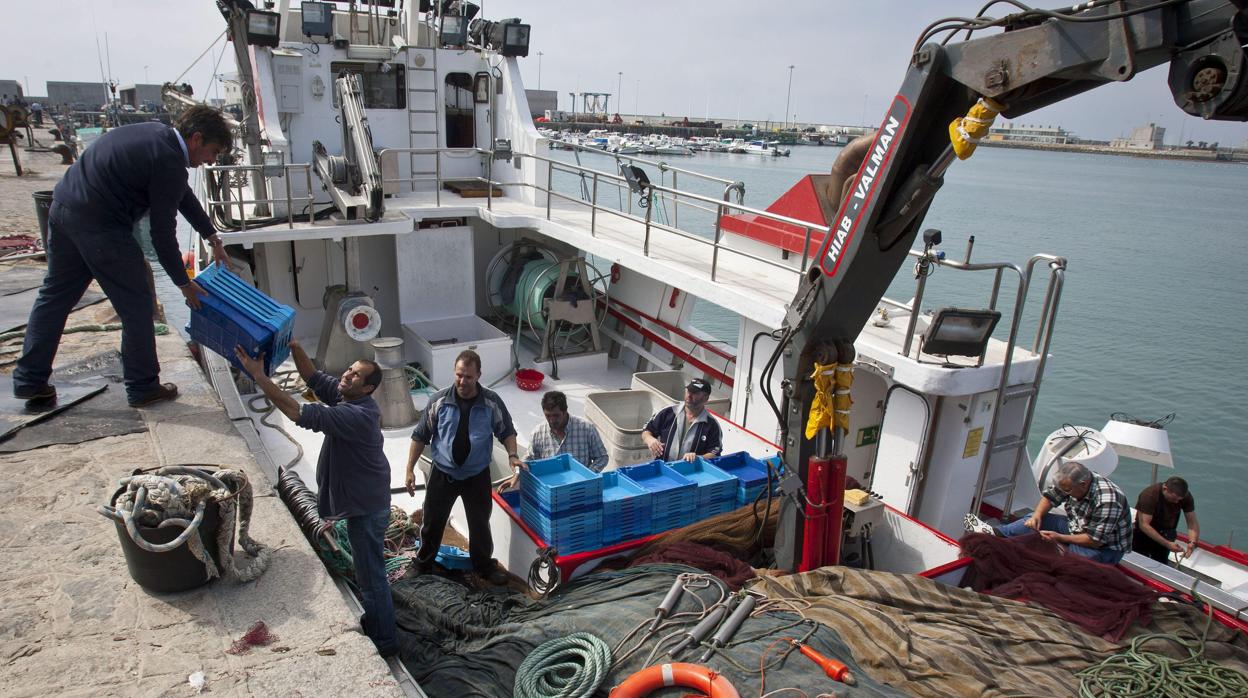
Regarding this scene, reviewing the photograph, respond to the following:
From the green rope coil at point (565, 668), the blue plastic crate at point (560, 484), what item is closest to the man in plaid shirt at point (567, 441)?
the blue plastic crate at point (560, 484)

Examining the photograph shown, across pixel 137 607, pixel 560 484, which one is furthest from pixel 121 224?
pixel 560 484

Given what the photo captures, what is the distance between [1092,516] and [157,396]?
5.64 meters

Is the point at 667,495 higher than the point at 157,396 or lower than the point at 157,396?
lower

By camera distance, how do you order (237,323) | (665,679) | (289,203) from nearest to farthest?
(665,679), (237,323), (289,203)

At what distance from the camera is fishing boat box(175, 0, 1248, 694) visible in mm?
→ 5348

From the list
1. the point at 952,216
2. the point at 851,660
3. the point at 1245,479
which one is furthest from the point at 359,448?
the point at 952,216

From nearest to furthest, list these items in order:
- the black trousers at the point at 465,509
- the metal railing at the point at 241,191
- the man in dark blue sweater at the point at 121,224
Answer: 1. the man in dark blue sweater at the point at 121,224
2. the black trousers at the point at 465,509
3. the metal railing at the point at 241,191

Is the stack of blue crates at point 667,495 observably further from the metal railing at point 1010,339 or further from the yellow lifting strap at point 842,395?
the metal railing at point 1010,339

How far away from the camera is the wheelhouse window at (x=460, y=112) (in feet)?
35.3

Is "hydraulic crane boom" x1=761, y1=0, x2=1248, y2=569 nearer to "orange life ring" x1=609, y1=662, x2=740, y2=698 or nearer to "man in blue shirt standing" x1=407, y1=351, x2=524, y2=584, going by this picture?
"orange life ring" x1=609, y1=662, x2=740, y2=698

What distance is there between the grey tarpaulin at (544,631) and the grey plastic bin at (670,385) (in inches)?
→ 117

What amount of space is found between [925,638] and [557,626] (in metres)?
1.76

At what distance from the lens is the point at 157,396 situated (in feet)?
14.9

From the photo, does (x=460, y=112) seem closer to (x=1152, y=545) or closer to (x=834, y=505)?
(x=834, y=505)
